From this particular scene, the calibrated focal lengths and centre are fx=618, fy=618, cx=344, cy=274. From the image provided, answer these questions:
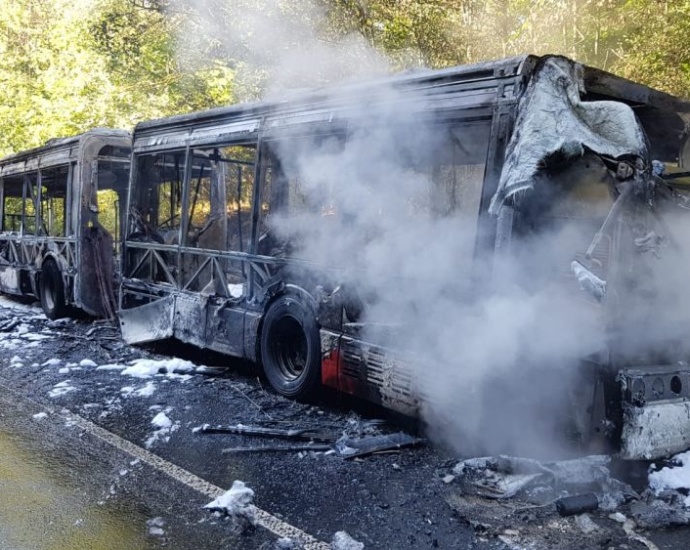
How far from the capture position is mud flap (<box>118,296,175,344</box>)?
22.4ft

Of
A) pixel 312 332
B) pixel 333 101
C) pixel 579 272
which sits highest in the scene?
pixel 333 101

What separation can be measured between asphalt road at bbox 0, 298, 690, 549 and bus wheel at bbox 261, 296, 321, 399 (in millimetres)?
169

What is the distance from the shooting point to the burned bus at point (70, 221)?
28.2 ft

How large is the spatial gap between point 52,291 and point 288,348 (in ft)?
18.3

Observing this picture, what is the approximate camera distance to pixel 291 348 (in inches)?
216

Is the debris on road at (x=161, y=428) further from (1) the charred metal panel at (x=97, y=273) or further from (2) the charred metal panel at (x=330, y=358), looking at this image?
(1) the charred metal panel at (x=97, y=273)

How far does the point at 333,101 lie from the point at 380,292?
5.34ft

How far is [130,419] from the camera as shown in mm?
4730

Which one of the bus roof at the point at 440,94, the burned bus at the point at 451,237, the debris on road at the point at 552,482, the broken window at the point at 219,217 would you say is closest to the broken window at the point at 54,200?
the broken window at the point at 219,217

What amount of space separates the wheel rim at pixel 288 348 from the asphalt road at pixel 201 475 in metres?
0.27

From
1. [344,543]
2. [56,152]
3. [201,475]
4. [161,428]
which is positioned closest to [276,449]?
[201,475]

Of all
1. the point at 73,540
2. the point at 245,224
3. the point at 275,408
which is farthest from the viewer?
the point at 245,224

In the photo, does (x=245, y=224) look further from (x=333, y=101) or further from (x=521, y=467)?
(x=521, y=467)

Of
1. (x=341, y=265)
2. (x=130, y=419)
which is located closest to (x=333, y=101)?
(x=341, y=265)
